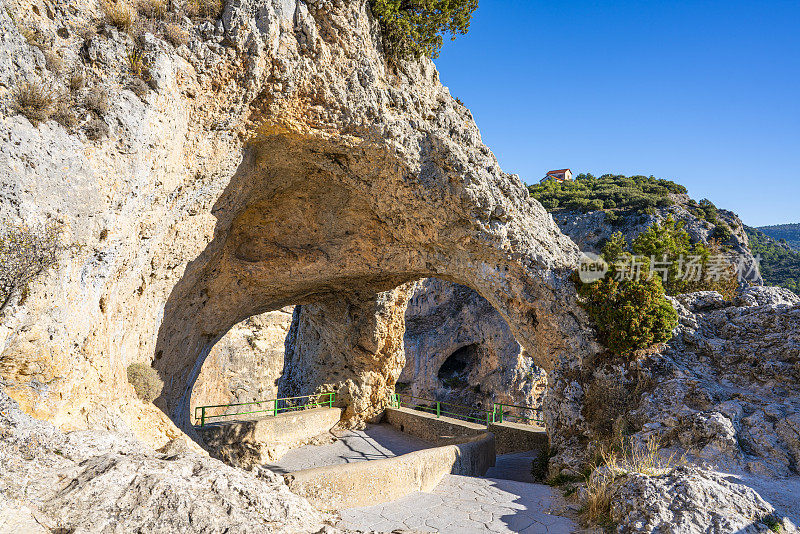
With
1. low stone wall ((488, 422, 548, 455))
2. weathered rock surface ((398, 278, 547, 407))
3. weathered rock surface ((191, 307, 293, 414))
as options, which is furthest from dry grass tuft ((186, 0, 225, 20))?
weathered rock surface ((398, 278, 547, 407))

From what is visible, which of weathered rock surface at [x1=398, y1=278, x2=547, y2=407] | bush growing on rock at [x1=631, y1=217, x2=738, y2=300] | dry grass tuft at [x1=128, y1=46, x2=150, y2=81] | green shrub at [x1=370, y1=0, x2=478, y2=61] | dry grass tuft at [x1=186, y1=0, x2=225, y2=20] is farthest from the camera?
weathered rock surface at [x1=398, y1=278, x2=547, y2=407]

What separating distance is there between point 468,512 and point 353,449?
6.71 metres

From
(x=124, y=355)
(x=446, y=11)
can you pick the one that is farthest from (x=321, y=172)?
(x=124, y=355)

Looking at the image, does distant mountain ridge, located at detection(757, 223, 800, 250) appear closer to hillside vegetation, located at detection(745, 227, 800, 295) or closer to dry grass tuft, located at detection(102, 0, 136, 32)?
hillside vegetation, located at detection(745, 227, 800, 295)

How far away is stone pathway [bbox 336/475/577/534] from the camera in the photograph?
21.0ft

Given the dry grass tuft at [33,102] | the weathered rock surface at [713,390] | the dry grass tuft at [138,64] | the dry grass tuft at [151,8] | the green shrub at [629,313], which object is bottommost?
the weathered rock surface at [713,390]

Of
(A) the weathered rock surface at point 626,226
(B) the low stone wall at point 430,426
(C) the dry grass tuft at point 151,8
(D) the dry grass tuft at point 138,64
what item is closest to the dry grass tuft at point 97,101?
(D) the dry grass tuft at point 138,64

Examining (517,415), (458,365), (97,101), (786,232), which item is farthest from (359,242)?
(786,232)

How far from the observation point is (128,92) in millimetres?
6168

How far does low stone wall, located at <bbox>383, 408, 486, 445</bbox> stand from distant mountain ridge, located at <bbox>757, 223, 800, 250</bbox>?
86.5 meters

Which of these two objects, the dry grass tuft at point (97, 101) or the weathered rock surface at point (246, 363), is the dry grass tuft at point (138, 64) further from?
the weathered rock surface at point (246, 363)

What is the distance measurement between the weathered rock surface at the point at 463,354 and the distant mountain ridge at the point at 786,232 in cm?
7577

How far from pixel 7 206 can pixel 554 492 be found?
9.37 m

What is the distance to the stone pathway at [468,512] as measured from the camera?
641cm
